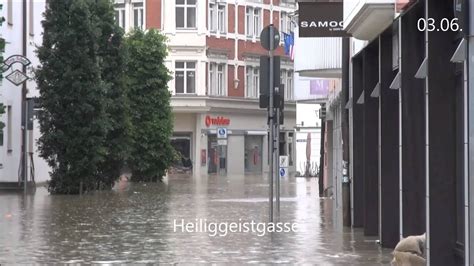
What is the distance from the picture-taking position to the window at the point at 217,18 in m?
74.1

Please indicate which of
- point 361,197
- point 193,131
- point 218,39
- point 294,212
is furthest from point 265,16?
point 361,197

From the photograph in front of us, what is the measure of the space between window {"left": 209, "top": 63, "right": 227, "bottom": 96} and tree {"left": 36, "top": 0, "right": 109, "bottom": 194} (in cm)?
3817

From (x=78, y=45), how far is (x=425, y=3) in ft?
79.6

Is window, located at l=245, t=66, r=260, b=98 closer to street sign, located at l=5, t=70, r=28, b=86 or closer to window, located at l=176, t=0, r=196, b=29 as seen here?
window, located at l=176, t=0, r=196, b=29

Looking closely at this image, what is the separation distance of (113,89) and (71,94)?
11.0ft

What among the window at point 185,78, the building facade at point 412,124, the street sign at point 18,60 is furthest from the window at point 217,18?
the building facade at point 412,124

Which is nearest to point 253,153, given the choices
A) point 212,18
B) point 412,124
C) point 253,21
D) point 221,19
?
point 253,21

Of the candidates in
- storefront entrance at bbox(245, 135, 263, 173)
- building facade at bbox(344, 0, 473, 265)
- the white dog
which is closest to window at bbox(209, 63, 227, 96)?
storefront entrance at bbox(245, 135, 263, 173)

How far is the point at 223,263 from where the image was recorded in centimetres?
1386

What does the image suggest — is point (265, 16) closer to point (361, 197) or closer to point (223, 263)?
point (361, 197)

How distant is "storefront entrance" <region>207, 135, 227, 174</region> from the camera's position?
74.7m

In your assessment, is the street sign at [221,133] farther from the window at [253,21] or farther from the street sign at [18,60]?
the street sign at [18,60]

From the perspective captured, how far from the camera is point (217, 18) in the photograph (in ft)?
245

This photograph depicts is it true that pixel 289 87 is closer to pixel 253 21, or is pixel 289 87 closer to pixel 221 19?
pixel 253 21
